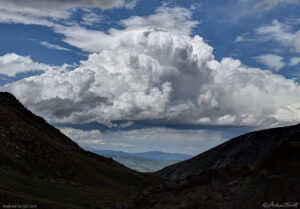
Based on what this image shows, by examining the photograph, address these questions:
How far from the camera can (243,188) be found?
64938mm

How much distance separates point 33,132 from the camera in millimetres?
176375

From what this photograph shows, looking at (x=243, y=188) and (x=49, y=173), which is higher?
(x=243, y=188)

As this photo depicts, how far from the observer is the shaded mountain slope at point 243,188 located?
186 feet

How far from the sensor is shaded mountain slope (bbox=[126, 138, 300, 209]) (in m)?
56.6

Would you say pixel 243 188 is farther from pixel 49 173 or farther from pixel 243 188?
pixel 49 173
